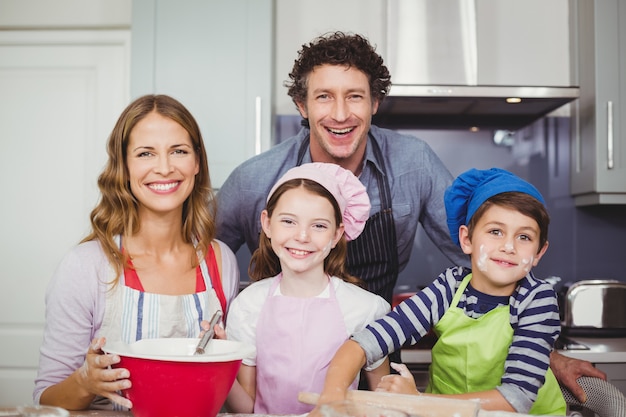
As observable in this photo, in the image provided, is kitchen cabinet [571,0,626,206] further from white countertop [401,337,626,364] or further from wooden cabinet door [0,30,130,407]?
wooden cabinet door [0,30,130,407]

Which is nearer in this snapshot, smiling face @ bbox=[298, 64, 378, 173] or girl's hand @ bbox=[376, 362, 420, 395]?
girl's hand @ bbox=[376, 362, 420, 395]

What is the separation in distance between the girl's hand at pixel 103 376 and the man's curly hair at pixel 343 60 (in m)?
1.01

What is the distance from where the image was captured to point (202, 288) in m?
1.38

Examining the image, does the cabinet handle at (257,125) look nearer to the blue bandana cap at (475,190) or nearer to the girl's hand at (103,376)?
the blue bandana cap at (475,190)

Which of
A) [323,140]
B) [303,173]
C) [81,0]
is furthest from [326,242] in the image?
[81,0]

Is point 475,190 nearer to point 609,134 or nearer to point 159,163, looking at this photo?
point 159,163

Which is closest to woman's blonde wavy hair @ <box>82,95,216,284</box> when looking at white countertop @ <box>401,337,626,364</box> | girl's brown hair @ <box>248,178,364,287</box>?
girl's brown hair @ <box>248,178,364,287</box>

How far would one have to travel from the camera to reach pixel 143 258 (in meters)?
1.39

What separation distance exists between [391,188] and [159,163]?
738mm

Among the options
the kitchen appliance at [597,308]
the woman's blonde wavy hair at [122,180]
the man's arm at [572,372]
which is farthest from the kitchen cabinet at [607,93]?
the woman's blonde wavy hair at [122,180]

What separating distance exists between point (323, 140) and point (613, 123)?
136cm

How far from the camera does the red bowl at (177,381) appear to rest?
83cm

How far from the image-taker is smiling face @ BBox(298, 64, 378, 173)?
165 cm

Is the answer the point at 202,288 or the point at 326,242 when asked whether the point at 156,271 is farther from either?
the point at 326,242
